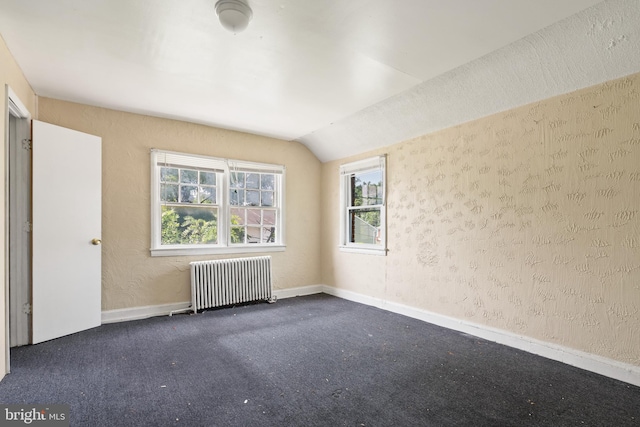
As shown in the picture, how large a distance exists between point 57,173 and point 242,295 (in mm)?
2633

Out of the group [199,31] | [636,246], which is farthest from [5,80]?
[636,246]

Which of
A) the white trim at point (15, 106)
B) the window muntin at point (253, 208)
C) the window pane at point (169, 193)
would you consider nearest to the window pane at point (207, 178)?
the window muntin at point (253, 208)

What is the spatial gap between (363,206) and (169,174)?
2.85 metres

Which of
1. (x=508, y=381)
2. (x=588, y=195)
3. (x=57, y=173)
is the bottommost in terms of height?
(x=508, y=381)

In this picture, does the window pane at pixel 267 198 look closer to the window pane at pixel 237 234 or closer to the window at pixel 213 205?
the window at pixel 213 205

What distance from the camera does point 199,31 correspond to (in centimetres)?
232

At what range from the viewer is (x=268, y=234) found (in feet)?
17.2

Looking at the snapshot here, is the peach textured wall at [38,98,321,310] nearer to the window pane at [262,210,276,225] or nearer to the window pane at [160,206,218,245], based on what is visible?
the window pane at [160,206,218,245]

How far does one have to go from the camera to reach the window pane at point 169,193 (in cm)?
428

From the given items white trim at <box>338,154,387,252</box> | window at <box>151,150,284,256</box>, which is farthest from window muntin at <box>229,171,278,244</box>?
white trim at <box>338,154,387,252</box>

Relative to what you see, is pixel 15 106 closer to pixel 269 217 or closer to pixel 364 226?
pixel 269 217

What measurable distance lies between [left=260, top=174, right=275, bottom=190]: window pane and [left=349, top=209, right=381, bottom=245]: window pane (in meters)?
1.38

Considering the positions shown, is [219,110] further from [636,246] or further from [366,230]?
[636,246]

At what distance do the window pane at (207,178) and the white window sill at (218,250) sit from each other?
3.15 feet
